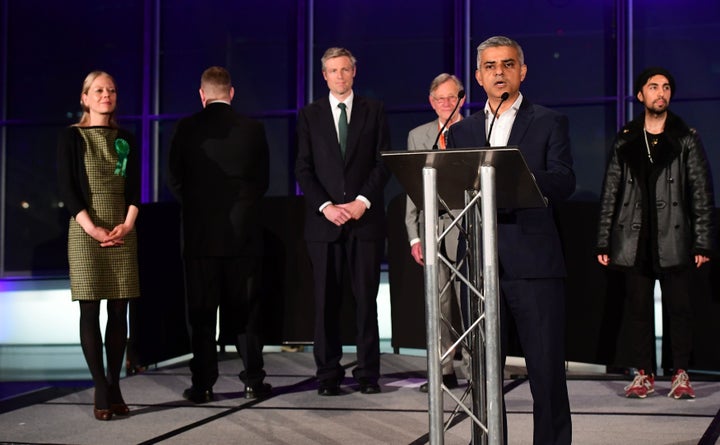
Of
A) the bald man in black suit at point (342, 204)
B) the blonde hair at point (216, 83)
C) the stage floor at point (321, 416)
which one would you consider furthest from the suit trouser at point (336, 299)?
the blonde hair at point (216, 83)

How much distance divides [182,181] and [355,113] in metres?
0.96

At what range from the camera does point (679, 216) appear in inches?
188

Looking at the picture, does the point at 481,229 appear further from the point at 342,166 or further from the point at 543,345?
the point at 342,166

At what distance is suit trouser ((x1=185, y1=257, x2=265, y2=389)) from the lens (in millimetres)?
4752

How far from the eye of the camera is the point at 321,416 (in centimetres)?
432

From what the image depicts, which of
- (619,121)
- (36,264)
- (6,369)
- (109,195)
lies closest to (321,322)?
(109,195)

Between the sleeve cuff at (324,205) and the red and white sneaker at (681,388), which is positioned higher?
the sleeve cuff at (324,205)

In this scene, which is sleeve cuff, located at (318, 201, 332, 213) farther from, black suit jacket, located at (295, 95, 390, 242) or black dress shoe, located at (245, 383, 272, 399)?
black dress shoe, located at (245, 383, 272, 399)

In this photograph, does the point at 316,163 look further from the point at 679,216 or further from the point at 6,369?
the point at 6,369

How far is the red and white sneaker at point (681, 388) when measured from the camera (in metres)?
4.70

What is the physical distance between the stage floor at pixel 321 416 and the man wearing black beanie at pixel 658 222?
12.4 inches

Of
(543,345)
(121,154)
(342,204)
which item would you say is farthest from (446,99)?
(543,345)

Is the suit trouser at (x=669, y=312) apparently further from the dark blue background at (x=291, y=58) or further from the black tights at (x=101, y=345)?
the dark blue background at (x=291, y=58)

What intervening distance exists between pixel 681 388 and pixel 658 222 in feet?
2.74
